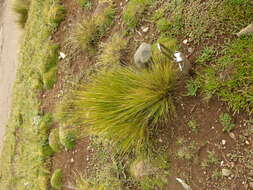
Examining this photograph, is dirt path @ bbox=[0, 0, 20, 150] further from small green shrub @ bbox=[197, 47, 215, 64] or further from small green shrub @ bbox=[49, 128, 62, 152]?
small green shrub @ bbox=[197, 47, 215, 64]

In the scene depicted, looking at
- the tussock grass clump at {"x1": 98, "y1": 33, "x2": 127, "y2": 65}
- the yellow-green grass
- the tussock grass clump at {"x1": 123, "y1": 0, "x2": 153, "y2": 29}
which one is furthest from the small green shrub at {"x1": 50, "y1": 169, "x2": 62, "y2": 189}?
the tussock grass clump at {"x1": 123, "y1": 0, "x2": 153, "y2": 29}

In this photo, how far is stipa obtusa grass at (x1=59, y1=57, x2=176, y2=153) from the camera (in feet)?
6.97

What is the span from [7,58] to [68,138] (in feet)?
7.34

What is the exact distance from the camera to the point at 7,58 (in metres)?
4.56

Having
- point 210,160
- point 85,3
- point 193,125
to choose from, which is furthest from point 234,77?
point 85,3

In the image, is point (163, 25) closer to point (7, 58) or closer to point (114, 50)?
point (114, 50)

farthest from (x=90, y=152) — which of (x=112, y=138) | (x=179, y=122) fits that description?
(x=179, y=122)

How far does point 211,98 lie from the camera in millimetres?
2049

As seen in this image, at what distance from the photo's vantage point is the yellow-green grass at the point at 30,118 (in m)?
3.34

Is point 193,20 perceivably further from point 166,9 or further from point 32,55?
point 32,55

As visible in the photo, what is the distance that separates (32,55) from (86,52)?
1141mm

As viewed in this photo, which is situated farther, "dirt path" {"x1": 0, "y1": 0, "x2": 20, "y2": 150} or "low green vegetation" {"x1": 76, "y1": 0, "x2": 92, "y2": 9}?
"dirt path" {"x1": 0, "y1": 0, "x2": 20, "y2": 150}

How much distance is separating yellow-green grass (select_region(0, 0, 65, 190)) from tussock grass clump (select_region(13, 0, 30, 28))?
7.4 inches

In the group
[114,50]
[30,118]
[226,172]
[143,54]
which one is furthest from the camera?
[30,118]
